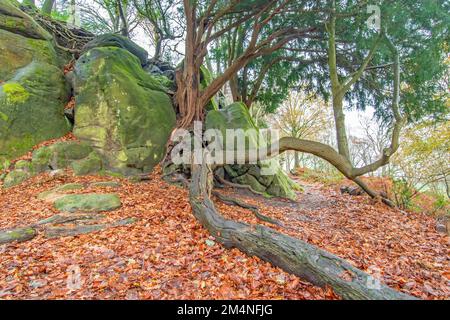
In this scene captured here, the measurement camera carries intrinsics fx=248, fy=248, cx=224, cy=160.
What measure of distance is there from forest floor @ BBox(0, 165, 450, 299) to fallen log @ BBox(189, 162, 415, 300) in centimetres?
11

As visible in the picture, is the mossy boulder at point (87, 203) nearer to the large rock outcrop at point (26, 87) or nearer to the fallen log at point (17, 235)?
the fallen log at point (17, 235)

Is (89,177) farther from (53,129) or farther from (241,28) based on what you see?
(241,28)

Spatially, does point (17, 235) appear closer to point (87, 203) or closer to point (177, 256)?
point (87, 203)

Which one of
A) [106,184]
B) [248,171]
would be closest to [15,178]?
[106,184]

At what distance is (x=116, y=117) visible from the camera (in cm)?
800

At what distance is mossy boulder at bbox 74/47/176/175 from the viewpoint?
7.88 metres

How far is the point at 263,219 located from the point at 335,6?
5474 mm

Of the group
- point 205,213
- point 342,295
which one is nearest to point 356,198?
point 205,213

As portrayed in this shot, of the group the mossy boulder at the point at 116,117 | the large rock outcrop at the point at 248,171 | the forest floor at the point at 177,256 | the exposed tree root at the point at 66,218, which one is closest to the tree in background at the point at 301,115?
the large rock outcrop at the point at 248,171

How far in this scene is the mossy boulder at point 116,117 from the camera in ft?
25.9

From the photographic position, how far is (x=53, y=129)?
8.08 meters

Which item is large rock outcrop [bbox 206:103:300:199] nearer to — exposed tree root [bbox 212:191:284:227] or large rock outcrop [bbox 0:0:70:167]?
exposed tree root [bbox 212:191:284:227]

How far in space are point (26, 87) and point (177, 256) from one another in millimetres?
7956

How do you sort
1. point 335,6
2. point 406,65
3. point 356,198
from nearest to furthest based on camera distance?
point 335,6 → point 406,65 → point 356,198
